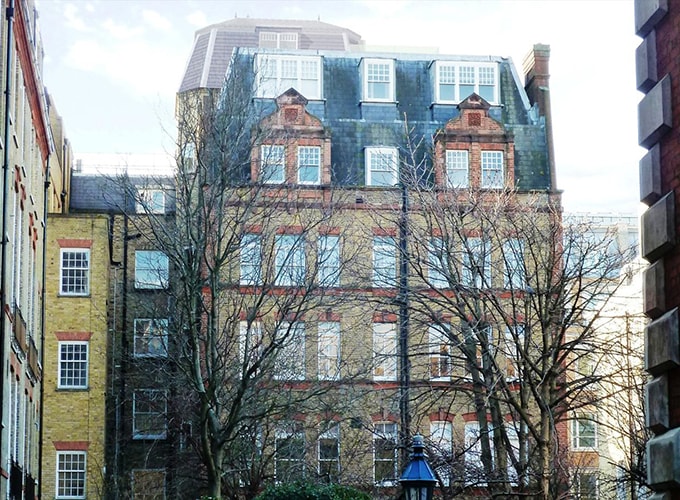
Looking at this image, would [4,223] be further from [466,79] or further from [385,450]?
[466,79]

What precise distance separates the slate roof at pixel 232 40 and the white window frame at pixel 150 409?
2968 centimetres

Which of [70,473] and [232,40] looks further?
[232,40]

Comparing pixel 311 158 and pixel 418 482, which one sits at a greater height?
pixel 311 158

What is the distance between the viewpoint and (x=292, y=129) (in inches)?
1914

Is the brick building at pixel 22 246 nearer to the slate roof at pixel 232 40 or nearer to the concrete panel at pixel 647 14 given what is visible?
the concrete panel at pixel 647 14

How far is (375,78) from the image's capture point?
176 feet

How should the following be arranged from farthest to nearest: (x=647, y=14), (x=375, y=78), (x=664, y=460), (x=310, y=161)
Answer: (x=375, y=78) → (x=310, y=161) → (x=647, y=14) → (x=664, y=460)

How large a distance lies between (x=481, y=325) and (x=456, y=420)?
17.0 meters

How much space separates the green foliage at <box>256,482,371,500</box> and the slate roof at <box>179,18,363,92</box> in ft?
172

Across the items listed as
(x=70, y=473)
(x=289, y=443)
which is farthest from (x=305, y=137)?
(x=70, y=473)

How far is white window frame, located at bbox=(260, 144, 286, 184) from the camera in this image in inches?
1506

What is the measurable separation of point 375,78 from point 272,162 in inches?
520

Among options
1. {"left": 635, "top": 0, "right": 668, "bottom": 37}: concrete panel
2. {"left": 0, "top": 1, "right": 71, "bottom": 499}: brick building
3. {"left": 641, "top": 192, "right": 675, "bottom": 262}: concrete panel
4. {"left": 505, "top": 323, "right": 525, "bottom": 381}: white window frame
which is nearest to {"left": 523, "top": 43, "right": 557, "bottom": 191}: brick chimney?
{"left": 505, "top": 323, "right": 525, "bottom": 381}: white window frame

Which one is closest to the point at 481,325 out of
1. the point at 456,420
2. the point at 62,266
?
the point at 456,420
